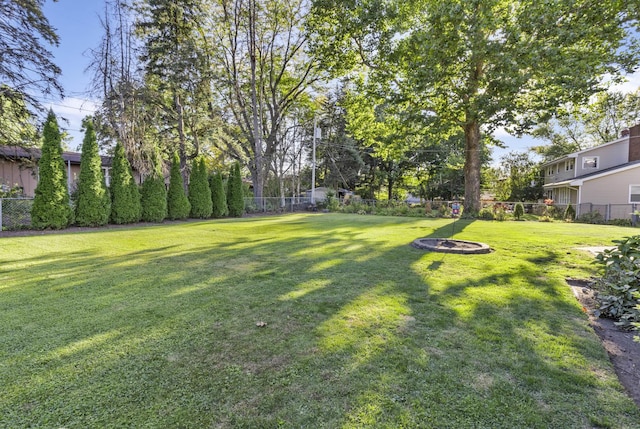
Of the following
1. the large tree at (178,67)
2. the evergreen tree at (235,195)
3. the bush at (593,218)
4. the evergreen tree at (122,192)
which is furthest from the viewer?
the evergreen tree at (235,195)

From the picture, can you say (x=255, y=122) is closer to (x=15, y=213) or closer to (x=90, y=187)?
(x=90, y=187)

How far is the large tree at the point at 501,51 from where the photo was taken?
344 inches

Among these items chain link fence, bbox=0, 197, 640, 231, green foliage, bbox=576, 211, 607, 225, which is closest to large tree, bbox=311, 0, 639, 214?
chain link fence, bbox=0, 197, 640, 231

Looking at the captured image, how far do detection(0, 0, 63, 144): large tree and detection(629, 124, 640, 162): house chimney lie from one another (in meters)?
29.7

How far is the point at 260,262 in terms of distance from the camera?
525 cm

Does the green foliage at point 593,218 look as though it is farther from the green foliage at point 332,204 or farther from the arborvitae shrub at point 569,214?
the green foliage at point 332,204

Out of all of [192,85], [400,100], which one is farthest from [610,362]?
[192,85]

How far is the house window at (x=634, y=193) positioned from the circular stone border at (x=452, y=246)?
1704 cm

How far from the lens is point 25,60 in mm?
11242

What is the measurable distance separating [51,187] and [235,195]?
8.31m

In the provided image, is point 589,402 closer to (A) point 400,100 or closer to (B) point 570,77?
(B) point 570,77

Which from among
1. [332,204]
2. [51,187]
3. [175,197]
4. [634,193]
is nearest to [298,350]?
[51,187]

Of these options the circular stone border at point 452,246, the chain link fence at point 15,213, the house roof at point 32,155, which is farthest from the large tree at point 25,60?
the circular stone border at point 452,246

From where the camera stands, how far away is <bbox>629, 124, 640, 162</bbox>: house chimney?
60.5ft
